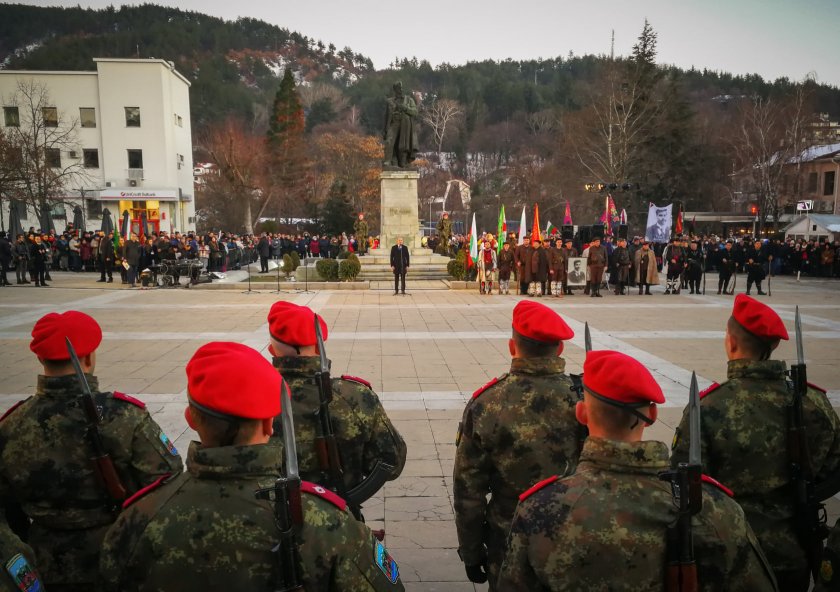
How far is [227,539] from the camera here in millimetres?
1777

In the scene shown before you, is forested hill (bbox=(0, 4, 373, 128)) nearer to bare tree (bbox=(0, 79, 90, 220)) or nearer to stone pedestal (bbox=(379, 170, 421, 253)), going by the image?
bare tree (bbox=(0, 79, 90, 220))

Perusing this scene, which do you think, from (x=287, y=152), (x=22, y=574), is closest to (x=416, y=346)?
(x=22, y=574)

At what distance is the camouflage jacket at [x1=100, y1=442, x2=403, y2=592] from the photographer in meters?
1.77

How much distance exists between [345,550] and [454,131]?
94.9m

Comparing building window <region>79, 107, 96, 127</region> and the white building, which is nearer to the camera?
the white building

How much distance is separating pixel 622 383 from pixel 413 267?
23688mm

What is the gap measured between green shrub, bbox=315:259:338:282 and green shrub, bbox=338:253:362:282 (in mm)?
214

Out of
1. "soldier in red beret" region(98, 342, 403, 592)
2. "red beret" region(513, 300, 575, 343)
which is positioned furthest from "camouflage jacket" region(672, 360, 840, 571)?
"soldier in red beret" region(98, 342, 403, 592)

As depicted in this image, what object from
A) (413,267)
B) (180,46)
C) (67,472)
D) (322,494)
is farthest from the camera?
(180,46)

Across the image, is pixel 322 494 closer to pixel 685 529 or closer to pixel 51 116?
pixel 685 529

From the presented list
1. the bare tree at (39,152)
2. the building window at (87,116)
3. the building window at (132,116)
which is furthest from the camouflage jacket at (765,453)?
the building window at (87,116)

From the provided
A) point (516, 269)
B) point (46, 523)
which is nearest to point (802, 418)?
point (46, 523)

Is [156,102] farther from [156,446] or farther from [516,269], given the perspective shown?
[156,446]

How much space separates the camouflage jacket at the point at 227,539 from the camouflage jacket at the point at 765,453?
1.85 m
